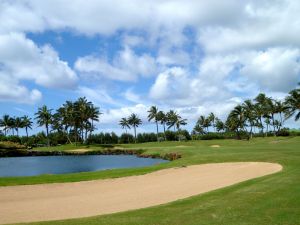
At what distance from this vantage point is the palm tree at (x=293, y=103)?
93.4 metres

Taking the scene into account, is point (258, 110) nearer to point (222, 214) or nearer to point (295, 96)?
point (295, 96)

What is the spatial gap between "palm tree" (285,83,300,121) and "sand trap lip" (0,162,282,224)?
219 ft

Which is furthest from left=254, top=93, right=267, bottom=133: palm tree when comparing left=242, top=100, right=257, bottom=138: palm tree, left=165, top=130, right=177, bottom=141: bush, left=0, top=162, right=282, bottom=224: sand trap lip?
left=0, top=162, right=282, bottom=224: sand trap lip

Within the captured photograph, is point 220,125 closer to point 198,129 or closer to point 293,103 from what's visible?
point 198,129

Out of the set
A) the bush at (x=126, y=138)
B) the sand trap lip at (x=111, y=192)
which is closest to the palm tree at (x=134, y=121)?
the bush at (x=126, y=138)

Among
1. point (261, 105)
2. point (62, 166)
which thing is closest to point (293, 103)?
point (261, 105)

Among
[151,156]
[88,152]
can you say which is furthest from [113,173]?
[88,152]

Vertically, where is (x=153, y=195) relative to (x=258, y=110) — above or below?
below

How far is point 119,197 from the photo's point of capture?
66.8 feet

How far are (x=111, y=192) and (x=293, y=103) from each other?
8117cm

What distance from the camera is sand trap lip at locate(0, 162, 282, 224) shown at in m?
17.0

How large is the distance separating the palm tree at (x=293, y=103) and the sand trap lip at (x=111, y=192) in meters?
66.7

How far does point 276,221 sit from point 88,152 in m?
90.2

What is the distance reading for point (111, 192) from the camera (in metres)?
22.2
